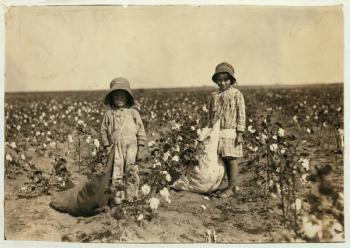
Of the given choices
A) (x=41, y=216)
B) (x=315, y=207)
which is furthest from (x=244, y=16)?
(x=41, y=216)

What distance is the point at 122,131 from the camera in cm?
334

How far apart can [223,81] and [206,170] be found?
0.71m

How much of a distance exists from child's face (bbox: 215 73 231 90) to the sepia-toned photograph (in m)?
0.01

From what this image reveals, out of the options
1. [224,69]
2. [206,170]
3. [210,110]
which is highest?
[224,69]

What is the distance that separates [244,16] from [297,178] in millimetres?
1328

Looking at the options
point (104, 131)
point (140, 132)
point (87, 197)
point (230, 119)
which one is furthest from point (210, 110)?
point (87, 197)

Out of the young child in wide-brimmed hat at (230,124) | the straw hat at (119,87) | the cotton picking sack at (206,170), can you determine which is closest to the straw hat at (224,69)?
the young child in wide-brimmed hat at (230,124)

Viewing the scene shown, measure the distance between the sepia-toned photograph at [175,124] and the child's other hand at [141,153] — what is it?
10 mm

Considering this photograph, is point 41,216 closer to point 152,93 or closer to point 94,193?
point 94,193

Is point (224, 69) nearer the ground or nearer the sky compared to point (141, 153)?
nearer the sky

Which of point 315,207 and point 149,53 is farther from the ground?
point 149,53

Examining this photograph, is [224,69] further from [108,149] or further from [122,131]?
[108,149]

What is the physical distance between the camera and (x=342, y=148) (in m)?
3.34

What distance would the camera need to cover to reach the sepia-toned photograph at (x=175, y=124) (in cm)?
332
